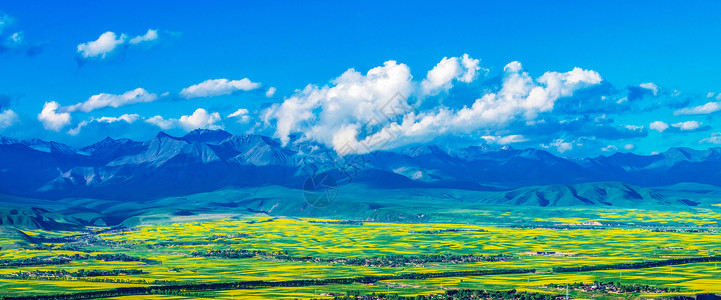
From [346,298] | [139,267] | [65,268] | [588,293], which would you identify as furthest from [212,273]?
[588,293]

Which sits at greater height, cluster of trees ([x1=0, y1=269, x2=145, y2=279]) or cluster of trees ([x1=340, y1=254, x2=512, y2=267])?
cluster of trees ([x1=340, y1=254, x2=512, y2=267])

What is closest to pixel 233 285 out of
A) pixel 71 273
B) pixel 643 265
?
pixel 71 273

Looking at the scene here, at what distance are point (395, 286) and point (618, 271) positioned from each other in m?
49.8

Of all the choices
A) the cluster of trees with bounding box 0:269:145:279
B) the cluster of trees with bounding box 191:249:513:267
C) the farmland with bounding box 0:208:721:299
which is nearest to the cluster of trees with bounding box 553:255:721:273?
the farmland with bounding box 0:208:721:299

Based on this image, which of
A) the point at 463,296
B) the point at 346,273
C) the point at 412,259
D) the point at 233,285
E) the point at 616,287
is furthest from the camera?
the point at 412,259

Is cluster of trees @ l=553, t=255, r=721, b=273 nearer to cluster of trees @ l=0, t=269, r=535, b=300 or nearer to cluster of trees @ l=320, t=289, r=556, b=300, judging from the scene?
cluster of trees @ l=0, t=269, r=535, b=300

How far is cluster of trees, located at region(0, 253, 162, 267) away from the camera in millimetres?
173875

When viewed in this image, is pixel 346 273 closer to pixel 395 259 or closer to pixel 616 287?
pixel 395 259

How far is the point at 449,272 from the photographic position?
505 ft

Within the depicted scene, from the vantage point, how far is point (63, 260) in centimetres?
18125

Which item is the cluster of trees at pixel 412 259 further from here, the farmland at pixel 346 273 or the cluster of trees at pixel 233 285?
the cluster of trees at pixel 233 285

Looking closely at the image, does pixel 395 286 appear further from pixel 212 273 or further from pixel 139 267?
pixel 139 267

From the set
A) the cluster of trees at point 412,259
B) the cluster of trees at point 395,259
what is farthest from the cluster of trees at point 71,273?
the cluster of trees at point 412,259

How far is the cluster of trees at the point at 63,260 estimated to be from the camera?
17388 cm
